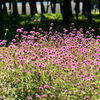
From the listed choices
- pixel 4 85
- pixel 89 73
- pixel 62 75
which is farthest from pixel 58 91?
pixel 4 85

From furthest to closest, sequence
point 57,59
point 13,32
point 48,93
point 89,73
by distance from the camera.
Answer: point 13,32, point 57,59, point 89,73, point 48,93

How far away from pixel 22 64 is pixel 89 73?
1.47 metres

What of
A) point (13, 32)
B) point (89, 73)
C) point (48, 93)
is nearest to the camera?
point (48, 93)

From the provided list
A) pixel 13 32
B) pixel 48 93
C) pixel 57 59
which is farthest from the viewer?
pixel 13 32

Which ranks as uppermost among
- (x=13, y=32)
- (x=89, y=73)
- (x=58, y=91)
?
(x=89, y=73)

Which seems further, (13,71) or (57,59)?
(57,59)

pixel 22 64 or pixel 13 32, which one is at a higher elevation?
pixel 22 64

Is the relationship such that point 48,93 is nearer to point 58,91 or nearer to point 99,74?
point 58,91

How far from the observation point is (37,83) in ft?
18.5

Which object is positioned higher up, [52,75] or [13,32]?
[52,75]

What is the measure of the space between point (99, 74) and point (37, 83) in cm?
136

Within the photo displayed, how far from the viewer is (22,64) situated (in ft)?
19.4

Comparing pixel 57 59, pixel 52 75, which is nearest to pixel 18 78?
pixel 52 75

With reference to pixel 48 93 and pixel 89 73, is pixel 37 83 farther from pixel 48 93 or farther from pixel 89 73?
pixel 89 73
